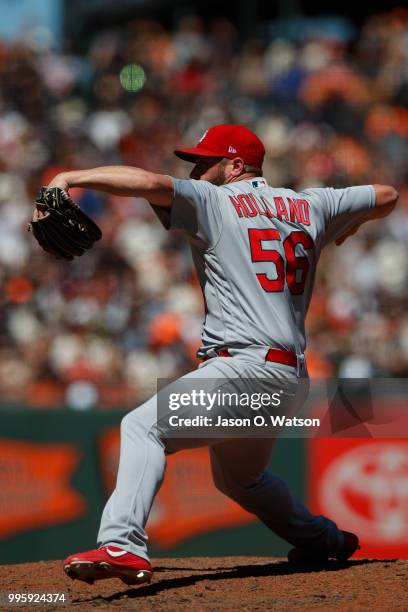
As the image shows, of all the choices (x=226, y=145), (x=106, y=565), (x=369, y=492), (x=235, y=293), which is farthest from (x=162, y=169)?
(x=106, y=565)

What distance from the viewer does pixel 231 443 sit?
418 cm

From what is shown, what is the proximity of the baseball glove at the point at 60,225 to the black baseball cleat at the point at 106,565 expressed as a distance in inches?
45.2

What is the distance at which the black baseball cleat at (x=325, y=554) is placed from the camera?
4.61 meters

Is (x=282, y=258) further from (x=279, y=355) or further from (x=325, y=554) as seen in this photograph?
(x=325, y=554)

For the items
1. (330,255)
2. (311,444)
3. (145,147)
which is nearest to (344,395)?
(311,444)

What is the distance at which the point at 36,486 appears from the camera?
22.4ft

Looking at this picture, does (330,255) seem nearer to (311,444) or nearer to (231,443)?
(311,444)

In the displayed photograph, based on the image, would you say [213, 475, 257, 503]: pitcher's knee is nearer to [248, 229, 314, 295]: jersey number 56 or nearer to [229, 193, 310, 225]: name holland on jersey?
[248, 229, 314, 295]: jersey number 56

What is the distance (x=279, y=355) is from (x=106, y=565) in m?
1.06

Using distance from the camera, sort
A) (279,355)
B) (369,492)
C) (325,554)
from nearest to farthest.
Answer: (279,355), (325,554), (369,492)

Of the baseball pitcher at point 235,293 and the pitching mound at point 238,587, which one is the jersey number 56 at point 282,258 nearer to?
the baseball pitcher at point 235,293

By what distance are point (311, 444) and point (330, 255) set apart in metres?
2.96

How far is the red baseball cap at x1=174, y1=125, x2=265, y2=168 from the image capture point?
13.8ft

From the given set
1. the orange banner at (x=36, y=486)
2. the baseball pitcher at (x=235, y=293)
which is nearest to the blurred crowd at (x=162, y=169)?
the orange banner at (x=36, y=486)
